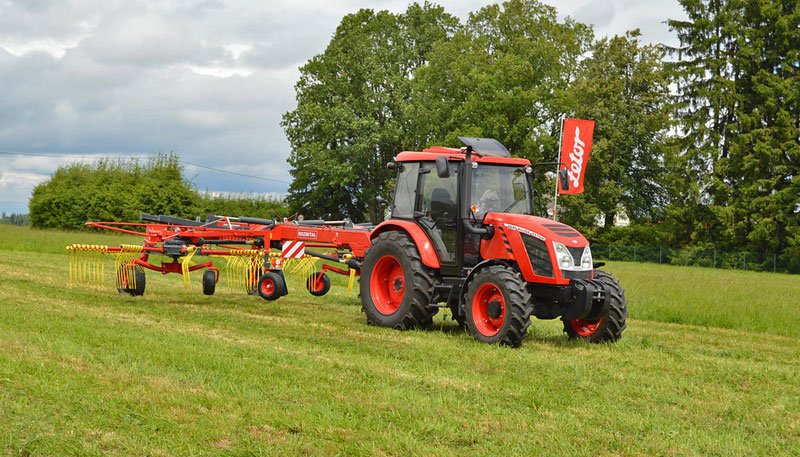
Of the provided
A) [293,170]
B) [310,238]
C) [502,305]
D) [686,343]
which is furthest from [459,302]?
[293,170]

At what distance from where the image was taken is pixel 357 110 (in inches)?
1838

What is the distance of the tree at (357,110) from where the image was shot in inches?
1815

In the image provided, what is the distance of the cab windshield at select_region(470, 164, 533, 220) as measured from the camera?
10.4m

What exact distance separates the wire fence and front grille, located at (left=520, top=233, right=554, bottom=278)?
3145 centimetres

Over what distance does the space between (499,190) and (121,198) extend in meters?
32.7

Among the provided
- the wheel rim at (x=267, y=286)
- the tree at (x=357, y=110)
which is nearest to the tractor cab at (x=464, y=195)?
the wheel rim at (x=267, y=286)

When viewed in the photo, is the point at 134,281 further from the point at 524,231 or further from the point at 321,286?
the point at 524,231

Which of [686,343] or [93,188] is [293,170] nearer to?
[93,188]

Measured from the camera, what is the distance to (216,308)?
12.6 m

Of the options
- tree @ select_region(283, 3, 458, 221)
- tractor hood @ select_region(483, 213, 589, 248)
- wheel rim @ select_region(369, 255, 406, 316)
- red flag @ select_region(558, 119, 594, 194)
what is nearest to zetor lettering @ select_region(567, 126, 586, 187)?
red flag @ select_region(558, 119, 594, 194)

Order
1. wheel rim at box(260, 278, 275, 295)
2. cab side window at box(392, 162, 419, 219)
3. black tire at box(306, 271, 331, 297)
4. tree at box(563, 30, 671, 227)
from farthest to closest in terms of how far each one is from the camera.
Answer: tree at box(563, 30, 671, 227) → black tire at box(306, 271, 331, 297) → wheel rim at box(260, 278, 275, 295) → cab side window at box(392, 162, 419, 219)

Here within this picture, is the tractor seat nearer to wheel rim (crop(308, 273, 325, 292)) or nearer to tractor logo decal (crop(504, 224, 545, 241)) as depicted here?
tractor logo decal (crop(504, 224, 545, 241))

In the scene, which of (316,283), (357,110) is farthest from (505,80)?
(316,283)

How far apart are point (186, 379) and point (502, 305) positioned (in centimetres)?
377
